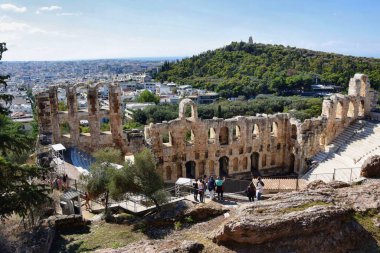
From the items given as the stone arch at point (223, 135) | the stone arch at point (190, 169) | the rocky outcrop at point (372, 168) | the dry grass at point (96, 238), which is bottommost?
the stone arch at point (190, 169)

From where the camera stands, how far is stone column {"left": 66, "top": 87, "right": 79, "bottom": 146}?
88.4 feet

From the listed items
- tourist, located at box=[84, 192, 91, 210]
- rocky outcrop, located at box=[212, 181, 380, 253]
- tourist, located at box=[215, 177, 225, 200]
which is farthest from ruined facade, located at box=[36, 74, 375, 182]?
rocky outcrop, located at box=[212, 181, 380, 253]

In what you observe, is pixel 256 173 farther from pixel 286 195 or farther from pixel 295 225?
pixel 295 225

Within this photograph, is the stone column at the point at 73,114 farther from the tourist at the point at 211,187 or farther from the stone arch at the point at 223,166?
the stone arch at the point at 223,166

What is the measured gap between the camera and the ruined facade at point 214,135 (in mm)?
27312

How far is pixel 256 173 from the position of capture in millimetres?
32625

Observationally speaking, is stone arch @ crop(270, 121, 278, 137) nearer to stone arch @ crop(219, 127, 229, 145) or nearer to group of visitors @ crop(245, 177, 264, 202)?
stone arch @ crop(219, 127, 229, 145)

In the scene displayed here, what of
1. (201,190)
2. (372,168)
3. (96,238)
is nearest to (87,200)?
(96,238)

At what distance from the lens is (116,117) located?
91.6 feet

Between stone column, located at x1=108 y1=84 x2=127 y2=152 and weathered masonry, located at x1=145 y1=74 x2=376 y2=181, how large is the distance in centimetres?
204

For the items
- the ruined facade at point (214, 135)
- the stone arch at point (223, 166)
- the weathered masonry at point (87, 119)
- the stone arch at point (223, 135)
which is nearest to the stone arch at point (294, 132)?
the ruined facade at point (214, 135)

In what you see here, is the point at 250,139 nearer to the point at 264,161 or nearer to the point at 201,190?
the point at 264,161

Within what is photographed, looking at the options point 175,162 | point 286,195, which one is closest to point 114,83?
point 175,162

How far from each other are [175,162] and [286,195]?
16.4 meters
